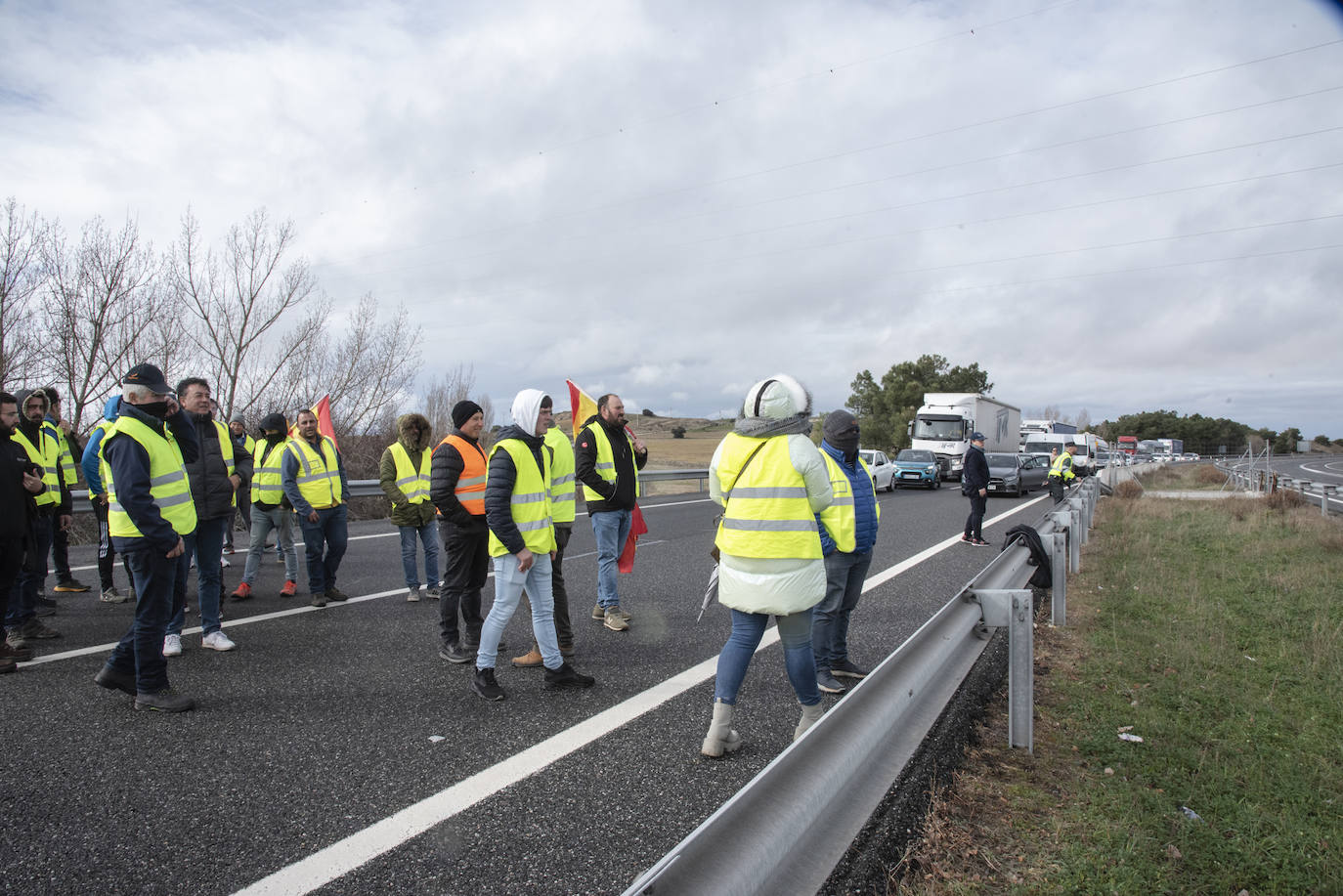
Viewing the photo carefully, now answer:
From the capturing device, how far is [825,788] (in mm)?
1832

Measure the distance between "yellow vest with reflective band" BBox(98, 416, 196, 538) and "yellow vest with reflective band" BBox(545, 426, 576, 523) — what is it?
2408 mm

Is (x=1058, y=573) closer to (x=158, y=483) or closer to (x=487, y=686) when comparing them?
(x=487, y=686)

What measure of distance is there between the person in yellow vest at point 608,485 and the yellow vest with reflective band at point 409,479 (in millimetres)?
1778

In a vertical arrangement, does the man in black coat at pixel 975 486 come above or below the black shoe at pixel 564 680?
above

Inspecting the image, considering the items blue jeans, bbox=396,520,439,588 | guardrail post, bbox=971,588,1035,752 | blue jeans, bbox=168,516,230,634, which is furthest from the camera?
blue jeans, bbox=396,520,439,588

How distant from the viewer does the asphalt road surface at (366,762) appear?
283 cm

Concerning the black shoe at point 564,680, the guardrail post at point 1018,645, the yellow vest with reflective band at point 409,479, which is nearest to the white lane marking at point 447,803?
the black shoe at point 564,680

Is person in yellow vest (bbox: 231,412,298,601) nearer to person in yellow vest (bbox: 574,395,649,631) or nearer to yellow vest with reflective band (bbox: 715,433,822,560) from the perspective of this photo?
person in yellow vest (bbox: 574,395,649,631)

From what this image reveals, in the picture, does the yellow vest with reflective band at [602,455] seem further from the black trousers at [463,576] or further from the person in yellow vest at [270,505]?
the person in yellow vest at [270,505]

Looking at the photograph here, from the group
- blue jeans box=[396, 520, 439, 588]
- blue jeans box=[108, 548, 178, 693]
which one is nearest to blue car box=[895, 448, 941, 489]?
blue jeans box=[396, 520, 439, 588]

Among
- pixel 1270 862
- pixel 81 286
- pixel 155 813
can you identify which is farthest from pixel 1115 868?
pixel 81 286

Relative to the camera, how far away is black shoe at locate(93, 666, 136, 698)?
4496mm

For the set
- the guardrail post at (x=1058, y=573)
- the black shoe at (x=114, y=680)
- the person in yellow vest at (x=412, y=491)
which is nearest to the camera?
the black shoe at (x=114, y=680)

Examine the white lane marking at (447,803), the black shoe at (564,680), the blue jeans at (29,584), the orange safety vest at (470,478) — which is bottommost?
the white lane marking at (447,803)
